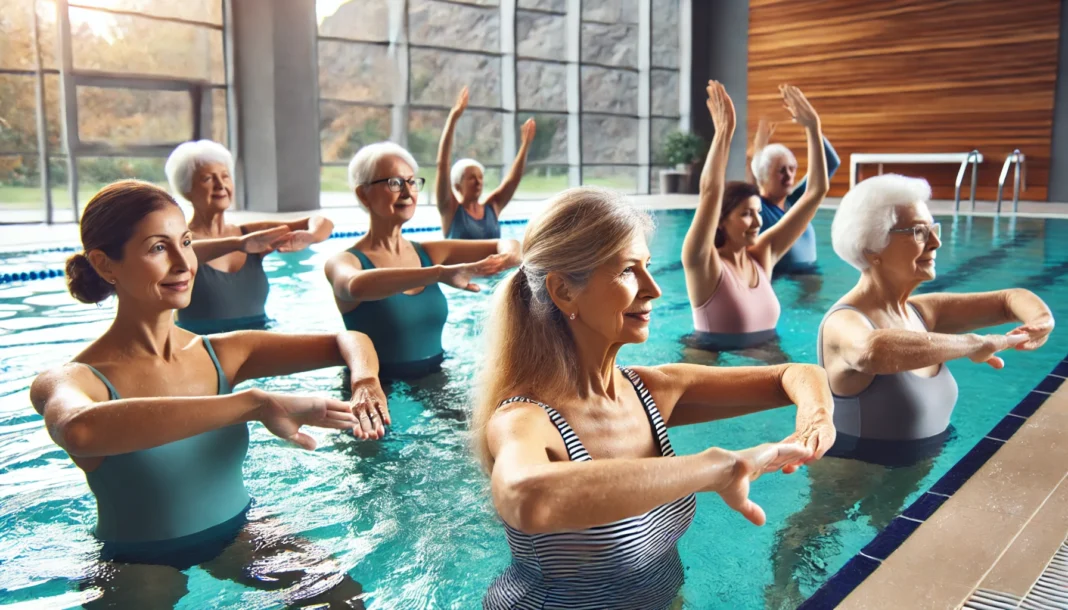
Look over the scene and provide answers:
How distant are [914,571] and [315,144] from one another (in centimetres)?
1519

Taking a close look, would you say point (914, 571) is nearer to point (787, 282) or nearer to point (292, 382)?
point (292, 382)

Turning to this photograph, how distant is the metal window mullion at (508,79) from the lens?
62.6ft

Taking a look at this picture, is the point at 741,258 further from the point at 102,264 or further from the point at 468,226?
the point at 102,264

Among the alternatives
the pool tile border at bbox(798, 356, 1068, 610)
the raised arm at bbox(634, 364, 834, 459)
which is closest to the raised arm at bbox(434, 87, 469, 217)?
the pool tile border at bbox(798, 356, 1068, 610)

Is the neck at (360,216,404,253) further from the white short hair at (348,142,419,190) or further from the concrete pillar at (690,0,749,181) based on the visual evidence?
the concrete pillar at (690,0,749,181)

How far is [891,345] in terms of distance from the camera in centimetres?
313

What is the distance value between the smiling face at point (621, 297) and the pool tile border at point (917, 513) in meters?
0.92

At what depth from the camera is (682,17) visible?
73.4 feet

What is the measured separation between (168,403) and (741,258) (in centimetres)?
430

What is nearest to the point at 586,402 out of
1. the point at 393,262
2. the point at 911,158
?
the point at 393,262

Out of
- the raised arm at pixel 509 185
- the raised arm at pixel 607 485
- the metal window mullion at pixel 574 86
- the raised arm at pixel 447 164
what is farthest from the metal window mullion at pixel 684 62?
the raised arm at pixel 607 485

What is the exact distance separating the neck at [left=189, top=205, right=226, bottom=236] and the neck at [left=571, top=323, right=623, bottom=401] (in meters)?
4.41

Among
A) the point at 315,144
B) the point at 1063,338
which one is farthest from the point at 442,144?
the point at 315,144

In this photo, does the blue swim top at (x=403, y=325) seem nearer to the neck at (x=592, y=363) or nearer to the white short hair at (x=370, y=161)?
the white short hair at (x=370, y=161)
